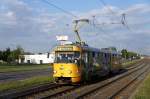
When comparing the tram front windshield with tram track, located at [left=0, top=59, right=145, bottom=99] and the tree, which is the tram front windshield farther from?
the tree

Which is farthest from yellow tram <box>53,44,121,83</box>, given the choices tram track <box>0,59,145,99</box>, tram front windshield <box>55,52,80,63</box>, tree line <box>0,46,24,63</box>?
tree line <box>0,46,24,63</box>

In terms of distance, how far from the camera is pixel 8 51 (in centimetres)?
14138

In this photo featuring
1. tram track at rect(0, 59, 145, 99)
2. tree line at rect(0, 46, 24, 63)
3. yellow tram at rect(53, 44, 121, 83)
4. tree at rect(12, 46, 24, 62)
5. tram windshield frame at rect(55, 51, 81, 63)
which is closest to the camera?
tram track at rect(0, 59, 145, 99)

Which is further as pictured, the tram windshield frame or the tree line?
the tree line

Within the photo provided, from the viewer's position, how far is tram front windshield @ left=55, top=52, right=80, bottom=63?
26859mm

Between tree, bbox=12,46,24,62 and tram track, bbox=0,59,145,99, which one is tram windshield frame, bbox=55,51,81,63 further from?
tree, bbox=12,46,24,62

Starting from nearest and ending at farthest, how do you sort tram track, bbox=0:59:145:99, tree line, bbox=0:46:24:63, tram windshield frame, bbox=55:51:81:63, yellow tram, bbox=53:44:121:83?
tram track, bbox=0:59:145:99
yellow tram, bbox=53:44:121:83
tram windshield frame, bbox=55:51:81:63
tree line, bbox=0:46:24:63

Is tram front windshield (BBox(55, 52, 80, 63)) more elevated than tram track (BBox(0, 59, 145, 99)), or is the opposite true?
tram front windshield (BBox(55, 52, 80, 63))

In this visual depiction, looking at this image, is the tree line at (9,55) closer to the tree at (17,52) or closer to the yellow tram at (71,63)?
the tree at (17,52)

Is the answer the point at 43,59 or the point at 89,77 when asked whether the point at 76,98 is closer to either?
the point at 89,77

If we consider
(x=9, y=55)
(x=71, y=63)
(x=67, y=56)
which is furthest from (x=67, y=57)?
(x=9, y=55)

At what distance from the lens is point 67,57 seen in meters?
27.0

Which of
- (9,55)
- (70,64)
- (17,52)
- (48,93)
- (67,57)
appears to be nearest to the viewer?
(48,93)

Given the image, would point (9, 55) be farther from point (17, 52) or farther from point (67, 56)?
A: point (67, 56)
